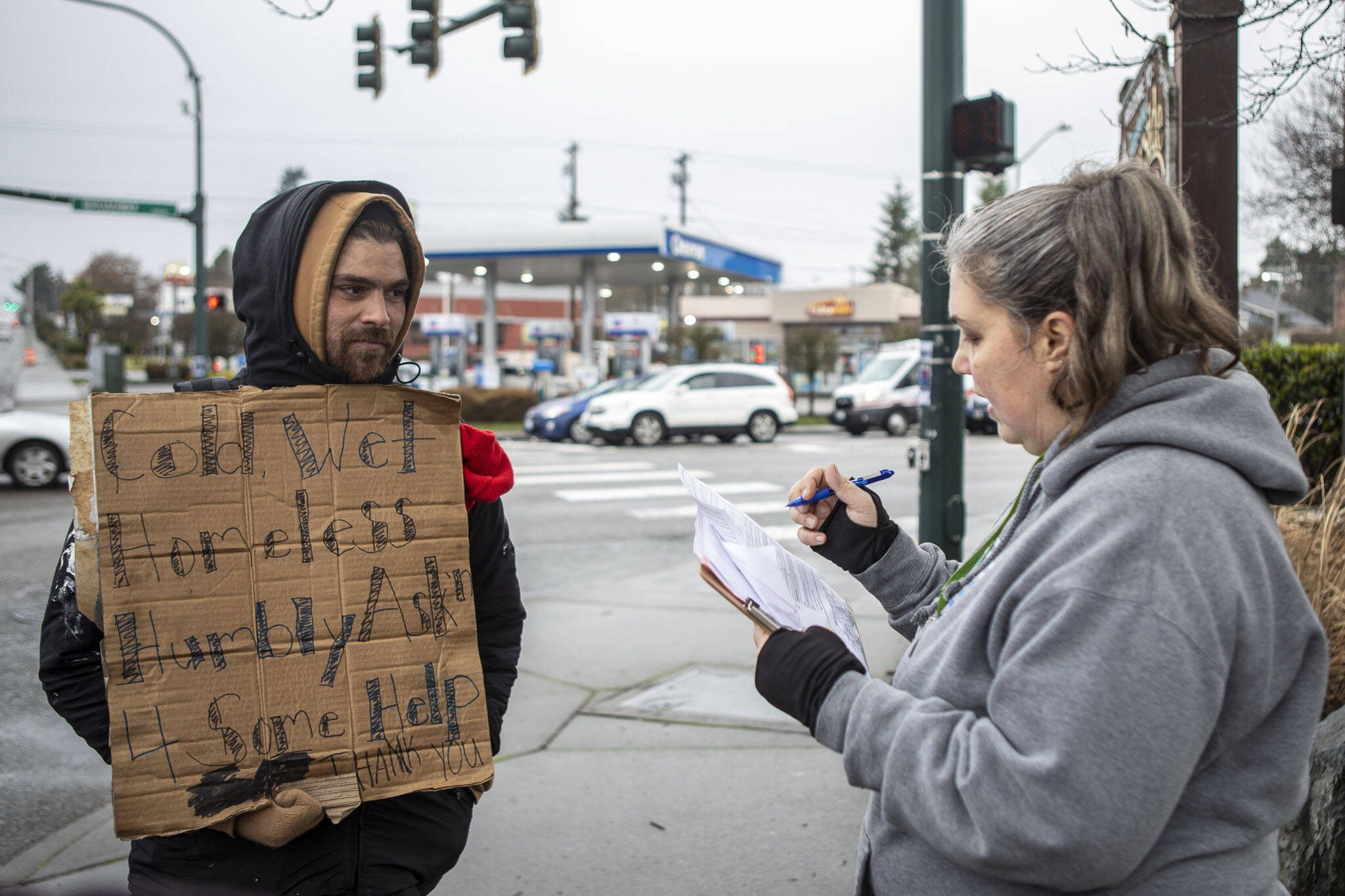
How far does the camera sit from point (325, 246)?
1.78m

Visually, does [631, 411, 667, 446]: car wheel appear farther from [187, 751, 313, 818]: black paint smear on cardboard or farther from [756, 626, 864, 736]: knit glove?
[756, 626, 864, 736]: knit glove

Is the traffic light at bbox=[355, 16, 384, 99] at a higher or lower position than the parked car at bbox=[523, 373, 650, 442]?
higher

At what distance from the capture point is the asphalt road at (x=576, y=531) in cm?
424

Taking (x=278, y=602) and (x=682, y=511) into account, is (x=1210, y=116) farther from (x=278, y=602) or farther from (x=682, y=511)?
(x=682, y=511)

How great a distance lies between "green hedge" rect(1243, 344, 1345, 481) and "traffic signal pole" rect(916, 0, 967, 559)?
9.01 feet

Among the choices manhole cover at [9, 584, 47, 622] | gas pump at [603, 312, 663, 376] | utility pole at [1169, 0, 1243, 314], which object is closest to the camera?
utility pole at [1169, 0, 1243, 314]

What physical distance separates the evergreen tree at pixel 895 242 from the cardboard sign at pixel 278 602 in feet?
252

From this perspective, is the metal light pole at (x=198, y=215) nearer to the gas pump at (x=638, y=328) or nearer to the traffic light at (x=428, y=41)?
the traffic light at (x=428, y=41)

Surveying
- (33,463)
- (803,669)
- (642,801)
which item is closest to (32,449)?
(33,463)

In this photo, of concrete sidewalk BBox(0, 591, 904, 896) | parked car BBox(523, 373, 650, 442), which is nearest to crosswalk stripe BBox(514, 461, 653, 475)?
parked car BBox(523, 373, 650, 442)

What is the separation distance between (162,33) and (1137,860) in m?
22.6

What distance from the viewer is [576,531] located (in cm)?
1040

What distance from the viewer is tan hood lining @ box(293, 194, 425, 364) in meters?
1.78

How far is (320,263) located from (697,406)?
18151 millimetres
